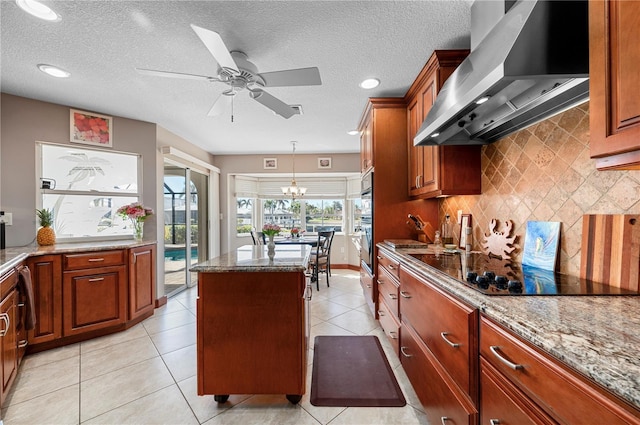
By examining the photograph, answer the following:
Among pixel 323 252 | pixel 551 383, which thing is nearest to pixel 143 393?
pixel 551 383

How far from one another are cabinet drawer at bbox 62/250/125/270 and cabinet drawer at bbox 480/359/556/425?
322 centimetres

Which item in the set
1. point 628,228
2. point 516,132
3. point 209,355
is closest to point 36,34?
point 209,355

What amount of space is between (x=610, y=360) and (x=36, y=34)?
315 cm

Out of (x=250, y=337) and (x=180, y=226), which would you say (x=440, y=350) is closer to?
(x=250, y=337)

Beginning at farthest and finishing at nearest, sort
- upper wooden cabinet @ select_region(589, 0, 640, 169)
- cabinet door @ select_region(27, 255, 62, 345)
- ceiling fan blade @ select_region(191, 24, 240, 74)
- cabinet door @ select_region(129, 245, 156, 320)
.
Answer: cabinet door @ select_region(129, 245, 156, 320) < cabinet door @ select_region(27, 255, 62, 345) < ceiling fan blade @ select_region(191, 24, 240, 74) < upper wooden cabinet @ select_region(589, 0, 640, 169)

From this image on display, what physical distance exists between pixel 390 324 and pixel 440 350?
980 millimetres

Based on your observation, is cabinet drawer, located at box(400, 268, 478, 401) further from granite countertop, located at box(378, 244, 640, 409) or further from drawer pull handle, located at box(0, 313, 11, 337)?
drawer pull handle, located at box(0, 313, 11, 337)

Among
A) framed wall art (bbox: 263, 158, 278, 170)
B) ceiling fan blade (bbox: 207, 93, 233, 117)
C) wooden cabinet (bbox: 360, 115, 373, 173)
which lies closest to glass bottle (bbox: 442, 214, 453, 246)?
wooden cabinet (bbox: 360, 115, 373, 173)

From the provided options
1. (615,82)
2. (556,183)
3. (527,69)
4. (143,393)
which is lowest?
(143,393)

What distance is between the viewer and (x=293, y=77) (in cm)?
175

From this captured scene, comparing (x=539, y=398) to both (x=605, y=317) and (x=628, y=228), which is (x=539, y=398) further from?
(x=628, y=228)

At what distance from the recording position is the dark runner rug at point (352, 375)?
172 centimetres

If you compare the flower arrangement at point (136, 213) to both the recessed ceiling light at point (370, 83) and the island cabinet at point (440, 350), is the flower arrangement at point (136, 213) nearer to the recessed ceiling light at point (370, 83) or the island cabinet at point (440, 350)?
the recessed ceiling light at point (370, 83)

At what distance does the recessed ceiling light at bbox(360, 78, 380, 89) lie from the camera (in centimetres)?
237
